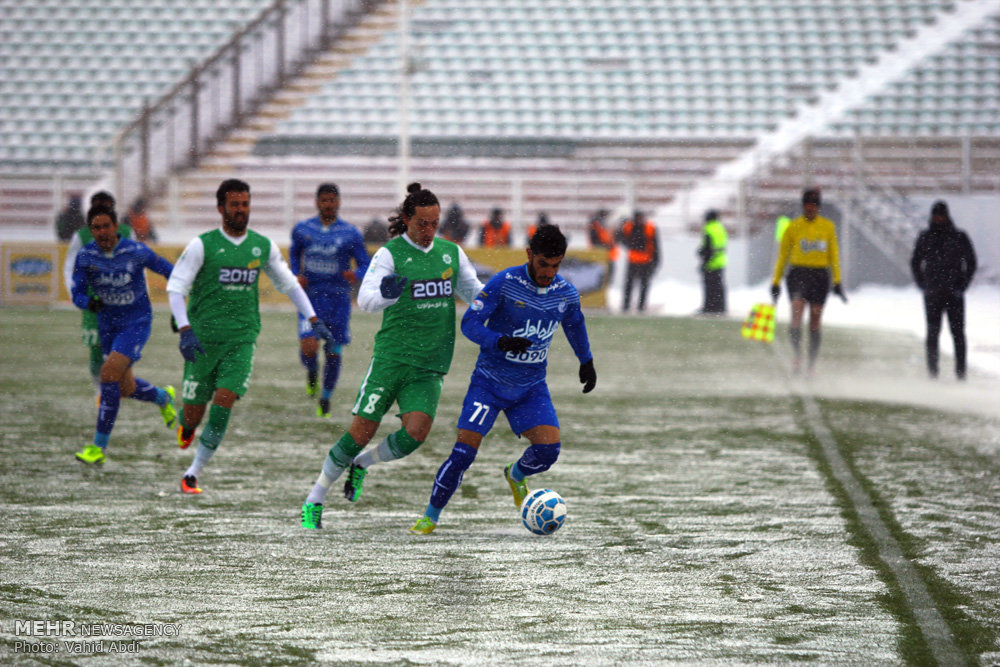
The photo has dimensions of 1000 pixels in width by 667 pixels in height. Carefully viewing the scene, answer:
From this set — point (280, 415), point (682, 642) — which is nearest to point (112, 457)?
point (280, 415)

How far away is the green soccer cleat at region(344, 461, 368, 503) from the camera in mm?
7379

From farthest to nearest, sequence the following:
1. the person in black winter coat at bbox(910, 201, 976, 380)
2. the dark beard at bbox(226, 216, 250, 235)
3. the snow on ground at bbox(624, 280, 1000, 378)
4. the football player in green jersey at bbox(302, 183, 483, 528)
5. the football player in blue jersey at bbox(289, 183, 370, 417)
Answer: the snow on ground at bbox(624, 280, 1000, 378) < the person in black winter coat at bbox(910, 201, 976, 380) < the football player in blue jersey at bbox(289, 183, 370, 417) < the dark beard at bbox(226, 216, 250, 235) < the football player in green jersey at bbox(302, 183, 483, 528)

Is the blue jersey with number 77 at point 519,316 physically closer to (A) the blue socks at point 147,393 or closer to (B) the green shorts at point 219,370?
(B) the green shorts at point 219,370

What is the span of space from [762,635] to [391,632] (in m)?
1.41

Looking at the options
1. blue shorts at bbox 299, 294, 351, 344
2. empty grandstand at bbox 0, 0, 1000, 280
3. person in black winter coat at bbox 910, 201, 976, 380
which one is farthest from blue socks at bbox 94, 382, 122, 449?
empty grandstand at bbox 0, 0, 1000, 280

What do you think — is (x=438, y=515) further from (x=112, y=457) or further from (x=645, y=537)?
(x=112, y=457)

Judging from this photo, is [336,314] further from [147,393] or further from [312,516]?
[312,516]

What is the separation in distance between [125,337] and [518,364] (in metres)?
3.55

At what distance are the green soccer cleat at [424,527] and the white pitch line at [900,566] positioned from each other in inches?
88.2

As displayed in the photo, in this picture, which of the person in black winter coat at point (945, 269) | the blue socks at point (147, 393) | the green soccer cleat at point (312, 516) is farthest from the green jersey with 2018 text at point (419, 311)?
the person in black winter coat at point (945, 269)

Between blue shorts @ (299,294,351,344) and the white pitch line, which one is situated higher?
blue shorts @ (299,294,351,344)

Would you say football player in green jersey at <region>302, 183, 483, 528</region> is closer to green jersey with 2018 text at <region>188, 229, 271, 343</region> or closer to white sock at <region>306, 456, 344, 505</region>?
white sock at <region>306, 456, 344, 505</region>

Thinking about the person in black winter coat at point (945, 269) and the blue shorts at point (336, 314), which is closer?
the blue shorts at point (336, 314)

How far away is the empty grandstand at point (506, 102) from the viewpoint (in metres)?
29.2
